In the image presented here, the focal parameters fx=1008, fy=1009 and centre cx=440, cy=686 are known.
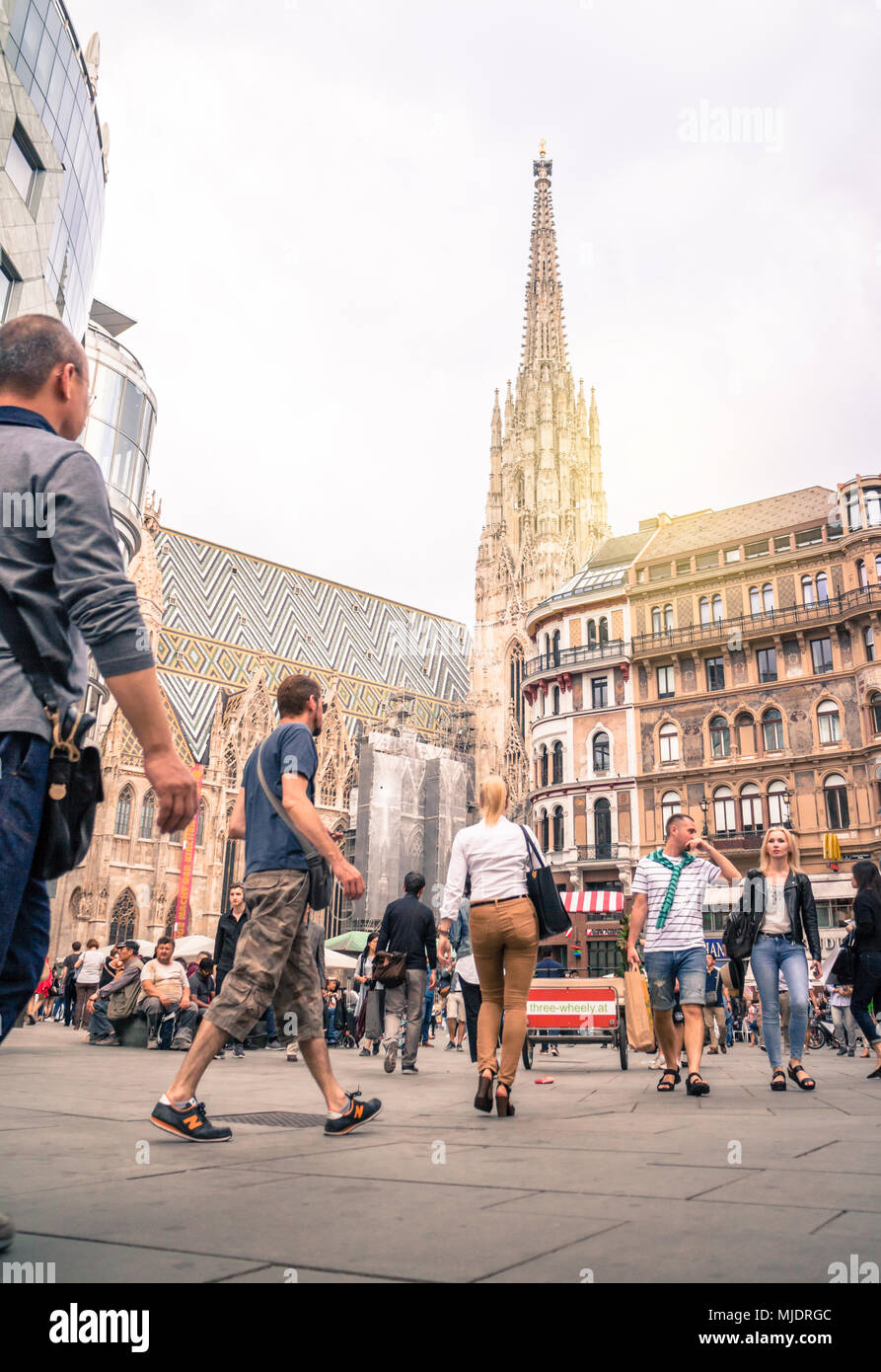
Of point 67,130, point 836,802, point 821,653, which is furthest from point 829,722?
point 67,130

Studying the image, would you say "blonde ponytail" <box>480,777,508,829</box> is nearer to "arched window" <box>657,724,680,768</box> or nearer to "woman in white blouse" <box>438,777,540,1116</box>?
"woman in white blouse" <box>438,777,540,1116</box>

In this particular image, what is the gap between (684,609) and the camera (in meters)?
33.9

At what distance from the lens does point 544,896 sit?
5777mm

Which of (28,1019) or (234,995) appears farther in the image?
(28,1019)

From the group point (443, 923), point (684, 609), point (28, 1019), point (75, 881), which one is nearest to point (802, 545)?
point (684, 609)

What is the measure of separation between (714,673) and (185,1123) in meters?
30.6

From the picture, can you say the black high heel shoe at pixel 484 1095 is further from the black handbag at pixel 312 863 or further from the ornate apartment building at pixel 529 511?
the ornate apartment building at pixel 529 511

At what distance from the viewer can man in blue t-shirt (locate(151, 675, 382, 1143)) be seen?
414cm

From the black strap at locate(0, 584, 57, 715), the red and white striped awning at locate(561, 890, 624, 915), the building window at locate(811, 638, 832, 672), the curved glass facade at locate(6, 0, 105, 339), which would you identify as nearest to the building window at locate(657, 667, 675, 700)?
the building window at locate(811, 638, 832, 672)

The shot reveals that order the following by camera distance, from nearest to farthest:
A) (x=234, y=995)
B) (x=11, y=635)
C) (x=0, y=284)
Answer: (x=11, y=635) → (x=234, y=995) → (x=0, y=284)

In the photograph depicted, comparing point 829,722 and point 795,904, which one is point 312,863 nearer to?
point 795,904

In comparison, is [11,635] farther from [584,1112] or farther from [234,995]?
[584,1112]

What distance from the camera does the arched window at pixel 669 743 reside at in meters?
33.0

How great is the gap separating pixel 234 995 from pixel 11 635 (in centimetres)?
221
